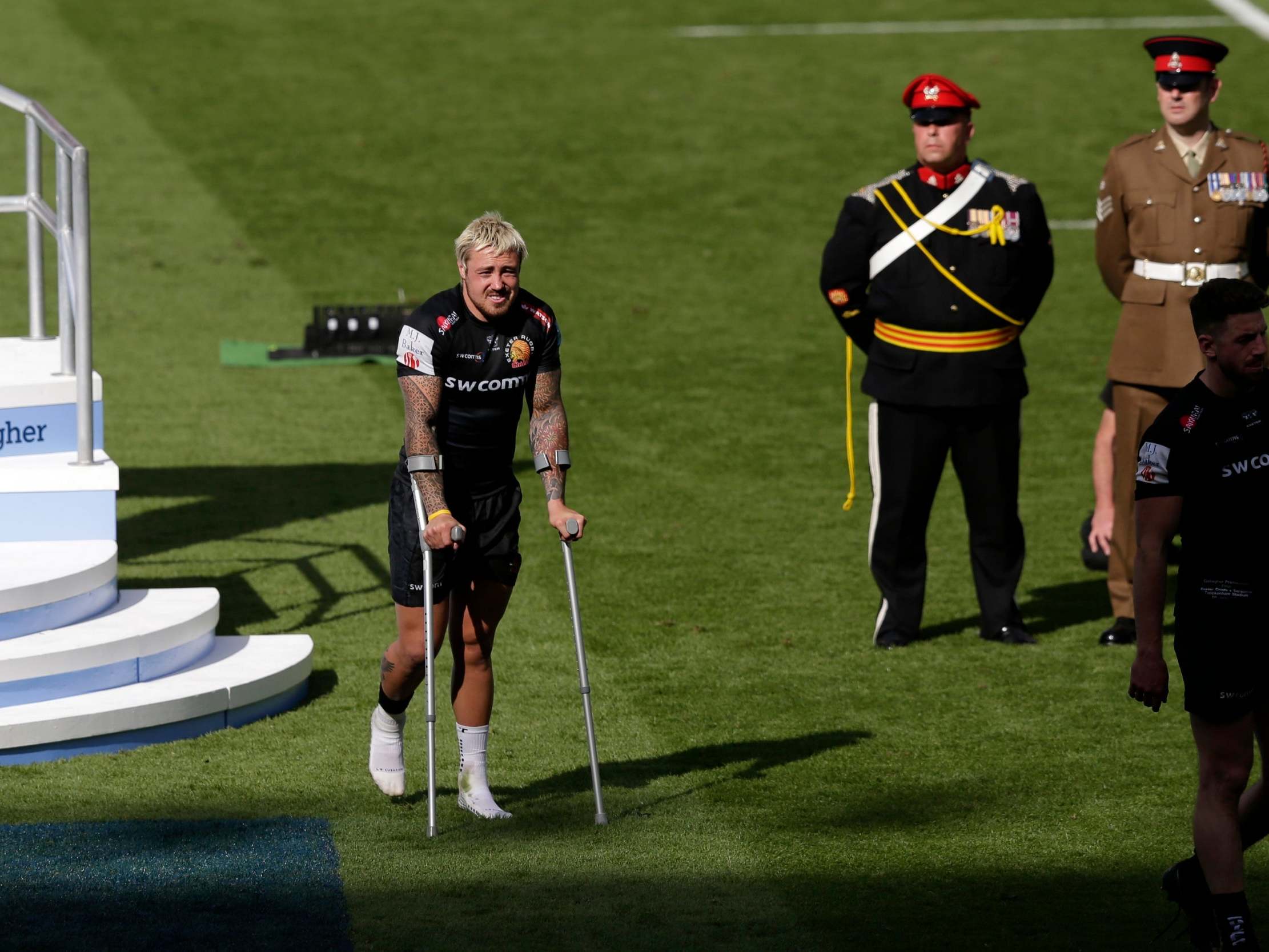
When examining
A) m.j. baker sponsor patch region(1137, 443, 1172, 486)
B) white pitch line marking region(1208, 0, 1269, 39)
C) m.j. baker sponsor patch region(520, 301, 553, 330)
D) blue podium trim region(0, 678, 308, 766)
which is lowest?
blue podium trim region(0, 678, 308, 766)

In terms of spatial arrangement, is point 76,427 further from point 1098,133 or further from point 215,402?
point 1098,133

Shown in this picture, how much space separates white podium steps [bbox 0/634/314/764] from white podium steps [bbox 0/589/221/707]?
4 cm

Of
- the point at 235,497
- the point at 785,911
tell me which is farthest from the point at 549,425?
the point at 235,497

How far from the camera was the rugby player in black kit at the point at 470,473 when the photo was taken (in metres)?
6.31

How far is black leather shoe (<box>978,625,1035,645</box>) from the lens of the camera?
8945 millimetres

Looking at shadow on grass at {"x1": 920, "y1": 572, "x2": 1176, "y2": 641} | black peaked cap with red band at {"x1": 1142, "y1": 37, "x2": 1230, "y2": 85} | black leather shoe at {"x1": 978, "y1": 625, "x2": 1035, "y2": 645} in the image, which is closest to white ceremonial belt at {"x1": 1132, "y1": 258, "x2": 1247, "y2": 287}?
black peaked cap with red band at {"x1": 1142, "y1": 37, "x2": 1230, "y2": 85}

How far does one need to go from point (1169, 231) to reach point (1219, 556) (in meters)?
3.48

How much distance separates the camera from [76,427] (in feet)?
26.9

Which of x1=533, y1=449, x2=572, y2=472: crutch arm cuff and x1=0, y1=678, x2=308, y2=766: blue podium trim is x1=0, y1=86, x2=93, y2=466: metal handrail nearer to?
x1=0, y1=678, x2=308, y2=766: blue podium trim

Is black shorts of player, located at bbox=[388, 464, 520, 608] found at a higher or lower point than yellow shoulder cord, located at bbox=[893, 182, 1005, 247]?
lower

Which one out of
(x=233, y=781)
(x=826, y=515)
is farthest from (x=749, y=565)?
(x=233, y=781)

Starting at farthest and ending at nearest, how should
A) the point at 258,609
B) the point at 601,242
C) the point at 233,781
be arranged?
1. the point at 601,242
2. the point at 258,609
3. the point at 233,781

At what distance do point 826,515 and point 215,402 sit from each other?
442 cm

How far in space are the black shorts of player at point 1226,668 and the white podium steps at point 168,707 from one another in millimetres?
3699
